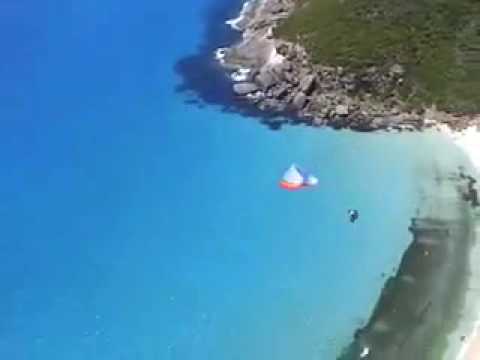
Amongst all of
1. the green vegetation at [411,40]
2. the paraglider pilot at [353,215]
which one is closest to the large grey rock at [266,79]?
the green vegetation at [411,40]

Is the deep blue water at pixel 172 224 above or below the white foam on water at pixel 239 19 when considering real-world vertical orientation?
below

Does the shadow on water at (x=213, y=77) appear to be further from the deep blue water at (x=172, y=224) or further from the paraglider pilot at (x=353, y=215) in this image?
the paraglider pilot at (x=353, y=215)

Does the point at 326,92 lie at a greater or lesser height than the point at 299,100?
greater

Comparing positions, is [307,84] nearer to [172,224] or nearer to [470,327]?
[172,224]

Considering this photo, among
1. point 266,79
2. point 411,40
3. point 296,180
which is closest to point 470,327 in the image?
point 296,180

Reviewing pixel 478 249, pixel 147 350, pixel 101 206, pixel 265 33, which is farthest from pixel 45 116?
pixel 478 249

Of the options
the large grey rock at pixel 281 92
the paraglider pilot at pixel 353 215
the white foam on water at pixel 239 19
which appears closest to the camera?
the paraglider pilot at pixel 353 215
